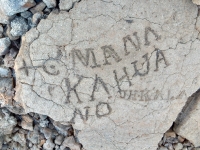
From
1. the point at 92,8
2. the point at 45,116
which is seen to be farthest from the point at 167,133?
the point at 92,8

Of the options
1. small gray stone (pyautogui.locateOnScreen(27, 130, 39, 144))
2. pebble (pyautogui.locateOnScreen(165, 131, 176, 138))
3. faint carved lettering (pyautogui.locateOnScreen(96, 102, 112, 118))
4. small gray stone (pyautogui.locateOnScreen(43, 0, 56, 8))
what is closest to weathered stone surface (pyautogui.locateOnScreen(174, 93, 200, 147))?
pebble (pyautogui.locateOnScreen(165, 131, 176, 138))

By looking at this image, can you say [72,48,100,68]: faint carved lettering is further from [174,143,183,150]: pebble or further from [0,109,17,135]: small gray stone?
[174,143,183,150]: pebble

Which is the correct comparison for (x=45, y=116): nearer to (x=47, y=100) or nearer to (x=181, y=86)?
(x=47, y=100)

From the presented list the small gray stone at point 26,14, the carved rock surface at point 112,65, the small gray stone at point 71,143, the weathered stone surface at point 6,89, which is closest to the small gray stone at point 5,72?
the weathered stone surface at point 6,89

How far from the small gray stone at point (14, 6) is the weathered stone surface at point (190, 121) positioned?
3.69ft

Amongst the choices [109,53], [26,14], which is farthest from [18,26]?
[109,53]

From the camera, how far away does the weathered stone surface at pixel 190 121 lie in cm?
204

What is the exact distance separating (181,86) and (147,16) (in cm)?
47

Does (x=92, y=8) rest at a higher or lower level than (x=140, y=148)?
higher

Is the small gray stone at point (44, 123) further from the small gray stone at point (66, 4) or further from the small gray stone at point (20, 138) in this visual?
the small gray stone at point (66, 4)

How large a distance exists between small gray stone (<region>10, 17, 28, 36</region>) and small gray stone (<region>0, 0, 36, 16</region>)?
0.16 feet

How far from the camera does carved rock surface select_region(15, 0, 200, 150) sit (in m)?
1.71

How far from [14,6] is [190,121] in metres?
1.26

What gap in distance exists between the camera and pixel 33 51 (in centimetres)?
174
